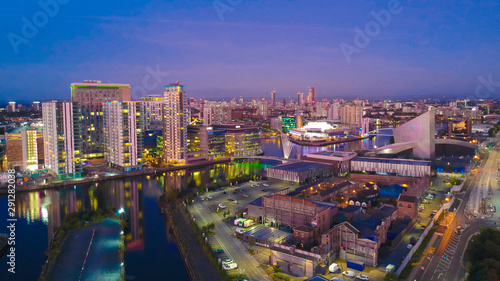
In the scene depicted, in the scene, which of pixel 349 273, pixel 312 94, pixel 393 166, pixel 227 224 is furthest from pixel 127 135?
pixel 312 94

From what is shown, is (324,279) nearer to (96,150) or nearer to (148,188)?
(148,188)

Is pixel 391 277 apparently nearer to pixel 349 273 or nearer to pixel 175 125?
pixel 349 273

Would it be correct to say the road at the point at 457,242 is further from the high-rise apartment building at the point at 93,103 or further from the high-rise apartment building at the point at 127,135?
the high-rise apartment building at the point at 93,103

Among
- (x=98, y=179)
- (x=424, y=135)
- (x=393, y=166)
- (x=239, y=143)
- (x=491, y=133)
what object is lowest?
(x=98, y=179)

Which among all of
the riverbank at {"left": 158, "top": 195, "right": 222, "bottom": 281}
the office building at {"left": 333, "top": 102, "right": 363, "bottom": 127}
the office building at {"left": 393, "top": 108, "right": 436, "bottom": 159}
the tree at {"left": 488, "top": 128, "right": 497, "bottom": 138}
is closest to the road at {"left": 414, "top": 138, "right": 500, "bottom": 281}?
the riverbank at {"left": 158, "top": 195, "right": 222, "bottom": 281}

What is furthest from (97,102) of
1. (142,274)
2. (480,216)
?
(480,216)
